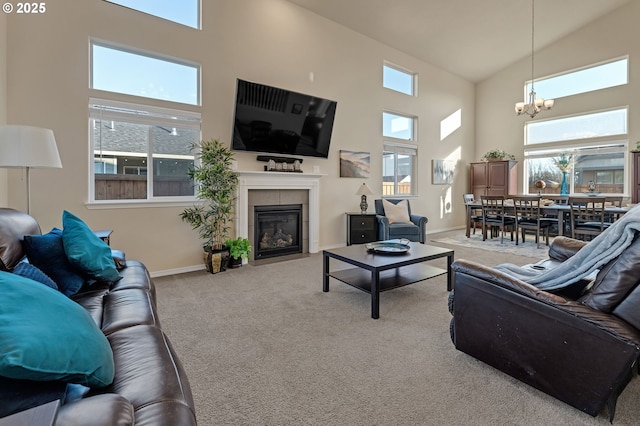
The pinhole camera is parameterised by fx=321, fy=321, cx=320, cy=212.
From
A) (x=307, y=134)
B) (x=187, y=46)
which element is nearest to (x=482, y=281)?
(x=307, y=134)

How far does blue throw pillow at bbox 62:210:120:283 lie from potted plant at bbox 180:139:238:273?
1923 mm

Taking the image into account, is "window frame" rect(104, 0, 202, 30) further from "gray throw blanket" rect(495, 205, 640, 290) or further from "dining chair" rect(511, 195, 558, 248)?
"dining chair" rect(511, 195, 558, 248)

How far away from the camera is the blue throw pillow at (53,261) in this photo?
6.41ft

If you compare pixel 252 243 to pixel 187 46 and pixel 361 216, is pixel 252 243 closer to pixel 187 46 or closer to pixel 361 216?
pixel 361 216

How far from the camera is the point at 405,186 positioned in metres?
7.23

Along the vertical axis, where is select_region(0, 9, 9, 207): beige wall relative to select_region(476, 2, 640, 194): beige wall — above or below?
below

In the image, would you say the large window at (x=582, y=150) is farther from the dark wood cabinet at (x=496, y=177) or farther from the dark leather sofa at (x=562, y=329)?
the dark leather sofa at (x=562, y=329)

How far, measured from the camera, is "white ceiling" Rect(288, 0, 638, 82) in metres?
5.43

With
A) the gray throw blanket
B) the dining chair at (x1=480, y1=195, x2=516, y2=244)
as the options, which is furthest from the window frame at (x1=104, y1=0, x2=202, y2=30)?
the dining chair at (x1=480, y1=195, x2=516, y2=244)

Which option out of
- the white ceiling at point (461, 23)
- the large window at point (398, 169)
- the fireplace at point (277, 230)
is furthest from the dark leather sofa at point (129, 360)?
the large window at point (398, 169)

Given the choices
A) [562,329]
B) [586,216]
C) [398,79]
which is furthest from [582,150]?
[562,329]

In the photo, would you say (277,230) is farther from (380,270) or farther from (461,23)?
(461,23)

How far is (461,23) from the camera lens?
603 centimetres

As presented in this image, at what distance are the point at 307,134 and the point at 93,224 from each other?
321 cm
